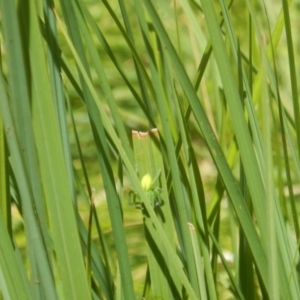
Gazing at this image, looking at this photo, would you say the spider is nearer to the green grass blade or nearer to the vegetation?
the vegetation

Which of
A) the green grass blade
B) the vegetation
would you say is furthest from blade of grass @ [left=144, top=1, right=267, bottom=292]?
the green grass blade

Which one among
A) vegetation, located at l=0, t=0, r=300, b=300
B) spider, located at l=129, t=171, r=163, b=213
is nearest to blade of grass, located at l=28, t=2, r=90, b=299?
vegetation, located at l=0, t=0, r=300, b=300

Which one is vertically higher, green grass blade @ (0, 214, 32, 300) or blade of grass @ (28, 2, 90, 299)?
blade of grass @ (28, 2, 90, 299)

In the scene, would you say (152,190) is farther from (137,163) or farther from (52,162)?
(52,162)

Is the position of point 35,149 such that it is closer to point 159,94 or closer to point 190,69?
point 159,94

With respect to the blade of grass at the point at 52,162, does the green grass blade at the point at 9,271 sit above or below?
below

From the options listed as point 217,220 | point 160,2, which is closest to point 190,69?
point 160,2

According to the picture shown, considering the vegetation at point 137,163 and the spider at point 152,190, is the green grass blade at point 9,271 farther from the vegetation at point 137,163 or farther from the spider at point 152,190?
the spider at point 152,190

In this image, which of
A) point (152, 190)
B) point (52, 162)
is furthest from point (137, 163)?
point (52, 162)

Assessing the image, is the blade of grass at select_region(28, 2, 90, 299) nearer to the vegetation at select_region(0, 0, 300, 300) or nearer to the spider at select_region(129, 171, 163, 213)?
the vegetation at select_region(0, 0, 300, 300)

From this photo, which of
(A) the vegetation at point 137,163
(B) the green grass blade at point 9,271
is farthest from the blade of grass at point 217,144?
(B) the green grass blade at point 9,271

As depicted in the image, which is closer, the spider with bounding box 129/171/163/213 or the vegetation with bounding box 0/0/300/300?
the vegetation with bounding box 0/0/300/300
